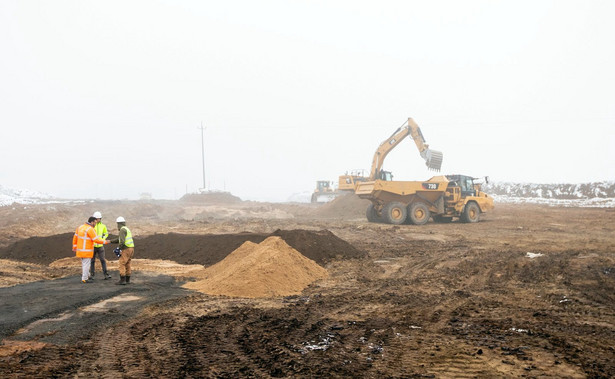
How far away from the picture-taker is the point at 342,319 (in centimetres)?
624

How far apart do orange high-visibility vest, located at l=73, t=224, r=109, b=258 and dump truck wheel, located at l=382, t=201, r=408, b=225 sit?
1478 centimetres

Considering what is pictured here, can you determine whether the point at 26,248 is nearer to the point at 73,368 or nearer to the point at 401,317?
the point at 73,368

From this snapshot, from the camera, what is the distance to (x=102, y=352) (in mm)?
4734

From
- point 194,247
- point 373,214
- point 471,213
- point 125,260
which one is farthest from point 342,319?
point 471,213

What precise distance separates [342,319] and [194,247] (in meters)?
8.18

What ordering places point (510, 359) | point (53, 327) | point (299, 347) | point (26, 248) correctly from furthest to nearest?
point (26, 248) → point (53, 327) → point (299, 347) → point (510, 359)

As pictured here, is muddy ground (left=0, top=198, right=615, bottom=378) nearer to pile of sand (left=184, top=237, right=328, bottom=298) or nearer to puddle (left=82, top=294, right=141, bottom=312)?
puddle (left=82, top=294, right=141, bottom=312)

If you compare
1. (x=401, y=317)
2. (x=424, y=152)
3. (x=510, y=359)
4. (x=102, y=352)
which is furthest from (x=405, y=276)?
(x=424, y=152)

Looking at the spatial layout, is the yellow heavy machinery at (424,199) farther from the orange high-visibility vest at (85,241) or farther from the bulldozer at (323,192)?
the bulldozer at (323,192)

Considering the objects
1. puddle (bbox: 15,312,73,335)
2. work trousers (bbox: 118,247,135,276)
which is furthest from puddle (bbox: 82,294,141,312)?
work trousers (bbox: 118,247,135,276)

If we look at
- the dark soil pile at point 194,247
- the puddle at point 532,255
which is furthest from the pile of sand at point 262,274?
the puddle at point 532,255

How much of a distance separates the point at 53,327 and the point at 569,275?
964cm

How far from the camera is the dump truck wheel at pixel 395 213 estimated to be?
2144 cm

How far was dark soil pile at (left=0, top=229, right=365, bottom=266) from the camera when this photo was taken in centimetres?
1248
